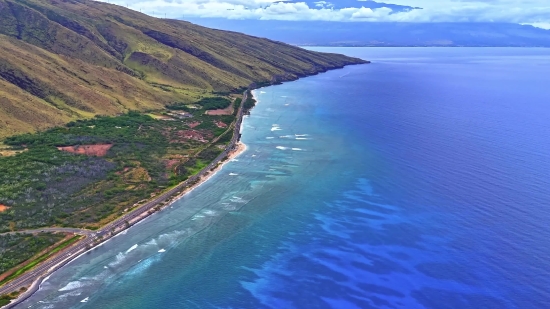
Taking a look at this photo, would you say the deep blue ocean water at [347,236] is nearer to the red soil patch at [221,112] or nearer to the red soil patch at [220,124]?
the red soil patch at [220,124]

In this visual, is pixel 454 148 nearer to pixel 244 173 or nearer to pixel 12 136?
pixel 244 173

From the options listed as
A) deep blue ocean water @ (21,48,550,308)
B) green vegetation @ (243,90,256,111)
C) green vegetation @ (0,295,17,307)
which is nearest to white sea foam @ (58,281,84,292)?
deep blue ocean water @ (21,48,550,308)

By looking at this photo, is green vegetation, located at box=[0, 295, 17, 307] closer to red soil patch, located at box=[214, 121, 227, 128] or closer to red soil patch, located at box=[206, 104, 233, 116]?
red soil patch, located at box=[214, 121, 227, 128]

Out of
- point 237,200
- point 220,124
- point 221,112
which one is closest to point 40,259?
point 237,200

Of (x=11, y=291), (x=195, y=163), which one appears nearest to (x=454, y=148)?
(x=195, y=163)

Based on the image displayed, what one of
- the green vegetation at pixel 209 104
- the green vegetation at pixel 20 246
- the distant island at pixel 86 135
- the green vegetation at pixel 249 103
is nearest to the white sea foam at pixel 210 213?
the distant island at pixel 86 135

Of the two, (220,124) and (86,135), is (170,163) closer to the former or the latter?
(86,135)
